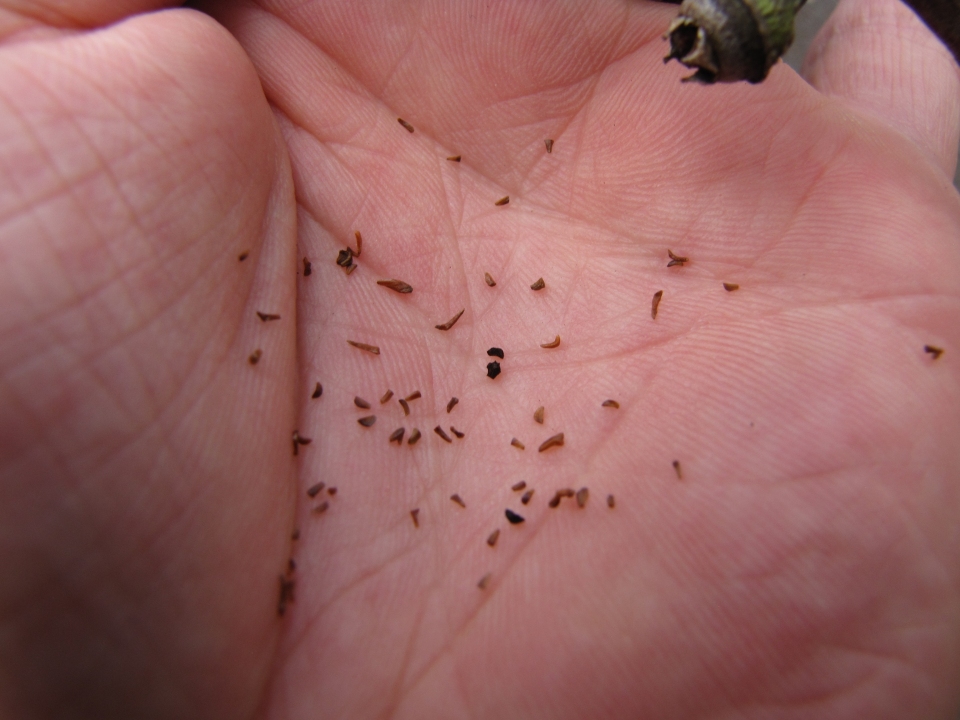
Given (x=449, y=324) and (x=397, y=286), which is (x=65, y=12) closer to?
(x=397, y=286)

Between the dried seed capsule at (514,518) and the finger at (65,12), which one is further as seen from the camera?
the dried seed capsule at (514,518)

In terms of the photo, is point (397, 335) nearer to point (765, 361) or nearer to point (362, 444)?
point (362, 444)

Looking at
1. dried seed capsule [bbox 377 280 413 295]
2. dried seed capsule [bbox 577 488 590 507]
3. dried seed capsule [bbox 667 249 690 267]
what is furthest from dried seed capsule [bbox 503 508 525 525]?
dried seed capsule [bbox 667 249 690 267]

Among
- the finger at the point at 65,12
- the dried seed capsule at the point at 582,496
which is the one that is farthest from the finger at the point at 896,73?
the finger at the point at 65,12

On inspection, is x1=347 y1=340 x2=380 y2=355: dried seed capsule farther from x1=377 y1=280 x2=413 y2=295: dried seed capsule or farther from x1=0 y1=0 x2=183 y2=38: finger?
x1=0 y1=0 x2=183 y2=38: finger

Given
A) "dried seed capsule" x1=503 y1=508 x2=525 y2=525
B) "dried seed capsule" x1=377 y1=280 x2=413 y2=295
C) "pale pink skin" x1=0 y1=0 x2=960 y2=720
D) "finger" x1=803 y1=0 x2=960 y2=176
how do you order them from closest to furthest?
"pale pink skin" x1=0 y1=0 x2=960 y2=720 < "dried seed capsule" x1=503 y1=508 x2=525 y2=525 < "dried seed capsule" x1=377 y1=280 x2=413 y2=295 < "finger" x1=803 y1=0 x2=960 y2=176

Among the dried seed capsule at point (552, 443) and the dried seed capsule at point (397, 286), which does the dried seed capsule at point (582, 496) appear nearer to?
the dried seed capsule at point (552, 443)

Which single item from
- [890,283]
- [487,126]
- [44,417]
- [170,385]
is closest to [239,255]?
[170,385]
